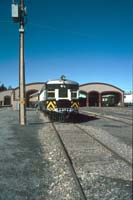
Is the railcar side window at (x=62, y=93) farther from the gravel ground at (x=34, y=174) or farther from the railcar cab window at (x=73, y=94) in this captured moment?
the gravel ground at (x=34, y=174)

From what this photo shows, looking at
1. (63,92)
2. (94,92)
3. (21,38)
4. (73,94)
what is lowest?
(73,94)

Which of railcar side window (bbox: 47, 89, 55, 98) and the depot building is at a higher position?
the depot building

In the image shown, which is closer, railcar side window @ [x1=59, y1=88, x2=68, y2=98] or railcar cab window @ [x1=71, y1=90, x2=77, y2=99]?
railcar side window @ [x1=59, y1=88, x2=68, y2=98]

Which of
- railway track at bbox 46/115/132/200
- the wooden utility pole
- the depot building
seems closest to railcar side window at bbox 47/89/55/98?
the wooden utility pole

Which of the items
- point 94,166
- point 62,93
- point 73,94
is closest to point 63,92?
point 62,93

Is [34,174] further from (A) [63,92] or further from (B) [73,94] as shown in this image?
(B) [73,94]

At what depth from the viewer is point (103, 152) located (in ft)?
34.7

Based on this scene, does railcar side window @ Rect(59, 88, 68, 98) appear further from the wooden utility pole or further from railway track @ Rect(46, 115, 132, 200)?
railway track @ Rect(46, 115, 132, 200)

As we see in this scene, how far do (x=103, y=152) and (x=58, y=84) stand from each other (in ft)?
44.5

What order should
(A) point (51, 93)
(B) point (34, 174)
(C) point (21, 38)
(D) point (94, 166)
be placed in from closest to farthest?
1. (B) point (34, 174)
2. (D) point (94, 166)
3. (C) point (21, 38)
4. (A) point (51, 93)

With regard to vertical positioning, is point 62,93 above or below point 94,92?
below

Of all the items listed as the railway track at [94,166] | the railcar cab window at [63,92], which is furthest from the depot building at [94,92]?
the railway track at [94,166]

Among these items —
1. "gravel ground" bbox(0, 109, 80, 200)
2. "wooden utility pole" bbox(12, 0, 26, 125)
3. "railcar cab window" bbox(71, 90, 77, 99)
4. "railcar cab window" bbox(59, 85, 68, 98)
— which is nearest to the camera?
"gravel ground" bbox(0, 109, 80, 200)

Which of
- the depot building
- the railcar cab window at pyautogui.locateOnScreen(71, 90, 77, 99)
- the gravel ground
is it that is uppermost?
the depot building
